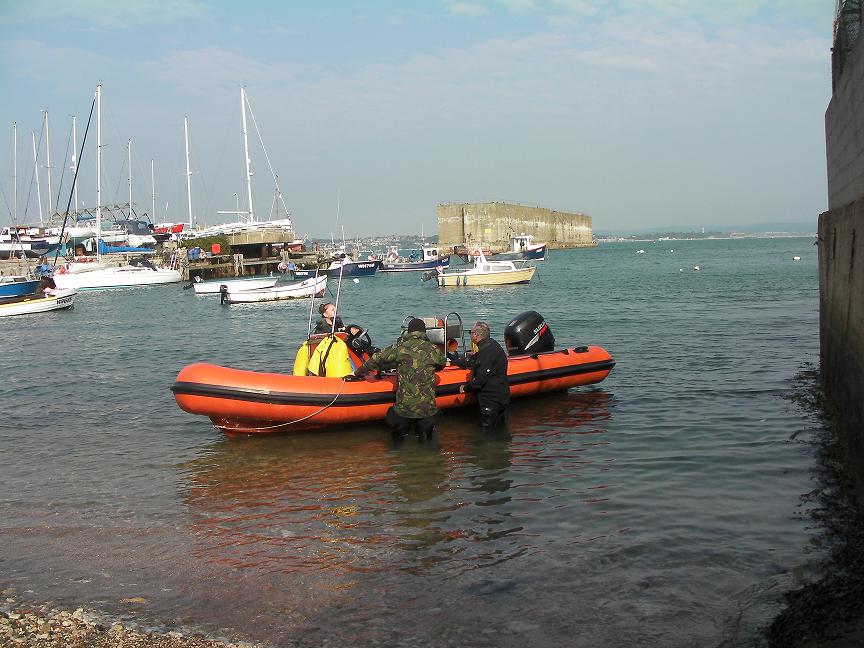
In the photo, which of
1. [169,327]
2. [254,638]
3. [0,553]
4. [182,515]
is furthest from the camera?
[169,327]

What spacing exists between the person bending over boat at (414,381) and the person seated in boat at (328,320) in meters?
1.25

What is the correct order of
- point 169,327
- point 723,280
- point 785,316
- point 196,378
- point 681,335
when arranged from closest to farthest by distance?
1. point 196,378
2. point 681,335
3. point 785,316
4. point 169,327
5. point 723,280

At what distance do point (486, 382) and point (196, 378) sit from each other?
345cm

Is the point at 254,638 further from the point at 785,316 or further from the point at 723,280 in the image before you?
the point at 723,280

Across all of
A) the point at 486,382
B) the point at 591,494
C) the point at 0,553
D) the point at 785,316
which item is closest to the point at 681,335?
the point at 785,316

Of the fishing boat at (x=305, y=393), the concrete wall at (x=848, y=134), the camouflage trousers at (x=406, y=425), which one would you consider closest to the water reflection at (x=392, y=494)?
the camouflage trousers at (x=406, y=425)

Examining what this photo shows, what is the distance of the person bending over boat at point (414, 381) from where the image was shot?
9.34 meters

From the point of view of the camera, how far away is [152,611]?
5312 mm

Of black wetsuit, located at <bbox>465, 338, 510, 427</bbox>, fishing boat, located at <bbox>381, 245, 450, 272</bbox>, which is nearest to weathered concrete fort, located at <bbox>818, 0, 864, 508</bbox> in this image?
black wetsuit, located at <bbox>465, 338, 510, 427</bbox>

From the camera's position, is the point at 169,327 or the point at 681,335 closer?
the point at 681,335

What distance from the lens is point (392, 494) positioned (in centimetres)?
793

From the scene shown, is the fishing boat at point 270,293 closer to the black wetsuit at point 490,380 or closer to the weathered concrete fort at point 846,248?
the weathered concrete fort at point 846,248

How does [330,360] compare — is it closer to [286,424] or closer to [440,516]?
[286,424]

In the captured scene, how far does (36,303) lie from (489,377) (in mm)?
28241
